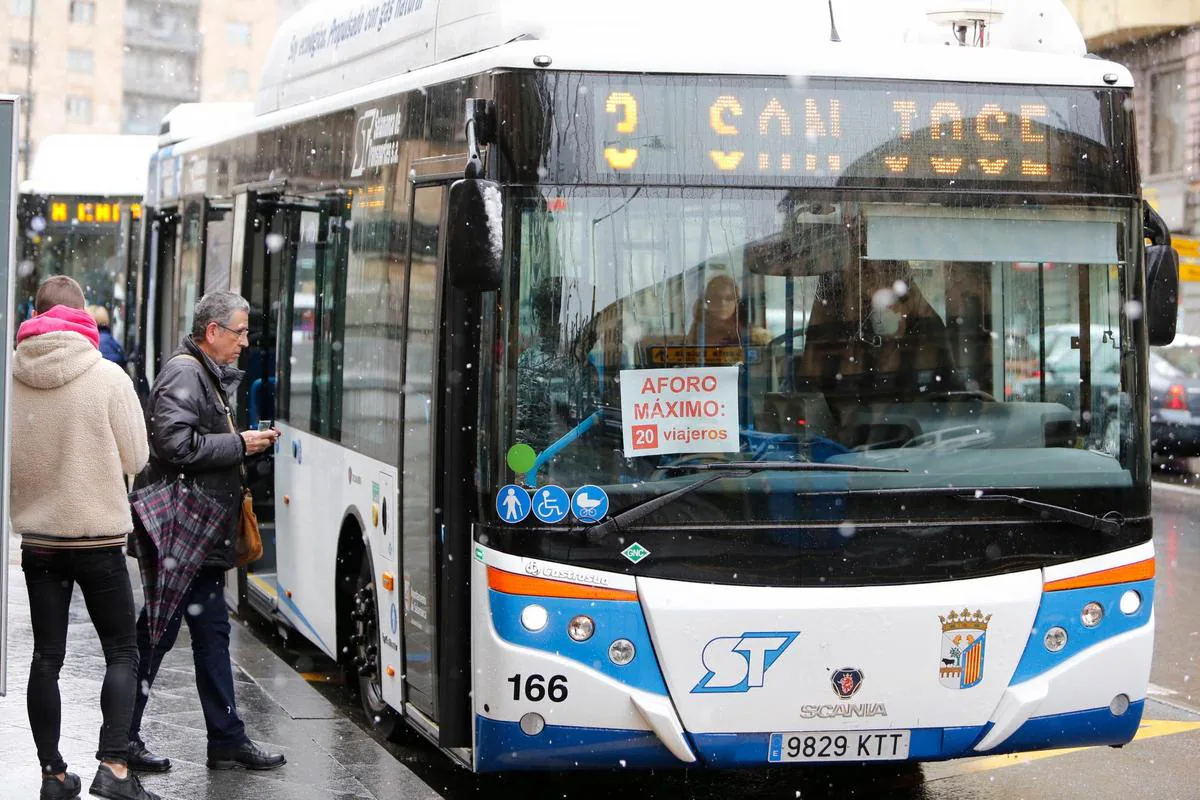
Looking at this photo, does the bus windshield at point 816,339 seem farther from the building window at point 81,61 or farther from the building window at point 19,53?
the building window at point 81,61

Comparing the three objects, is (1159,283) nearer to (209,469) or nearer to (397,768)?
(397,768)

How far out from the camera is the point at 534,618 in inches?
232

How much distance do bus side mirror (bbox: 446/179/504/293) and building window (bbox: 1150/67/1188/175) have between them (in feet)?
94.3

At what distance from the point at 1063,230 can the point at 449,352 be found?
7.10 feet

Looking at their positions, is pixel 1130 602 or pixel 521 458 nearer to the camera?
pixel 521 458

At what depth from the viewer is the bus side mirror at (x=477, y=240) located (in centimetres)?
572

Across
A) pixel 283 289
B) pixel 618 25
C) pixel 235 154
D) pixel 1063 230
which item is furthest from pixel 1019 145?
pixel 235 154

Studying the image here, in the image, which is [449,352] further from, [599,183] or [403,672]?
[403,672]

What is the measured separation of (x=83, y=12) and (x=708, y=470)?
299 feet

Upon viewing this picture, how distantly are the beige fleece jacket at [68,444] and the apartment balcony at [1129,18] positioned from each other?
29580mm

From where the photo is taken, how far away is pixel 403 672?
6992 millimetres

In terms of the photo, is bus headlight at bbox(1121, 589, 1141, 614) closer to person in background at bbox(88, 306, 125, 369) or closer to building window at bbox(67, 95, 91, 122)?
person in background at bbox(88, 306, 125, 369)

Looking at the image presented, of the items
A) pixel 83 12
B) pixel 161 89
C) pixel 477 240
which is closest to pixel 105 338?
pixel 477 240

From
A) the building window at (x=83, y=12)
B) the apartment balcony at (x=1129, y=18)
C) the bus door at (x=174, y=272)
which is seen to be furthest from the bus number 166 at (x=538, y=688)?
the building window at (x=83, y=12)
